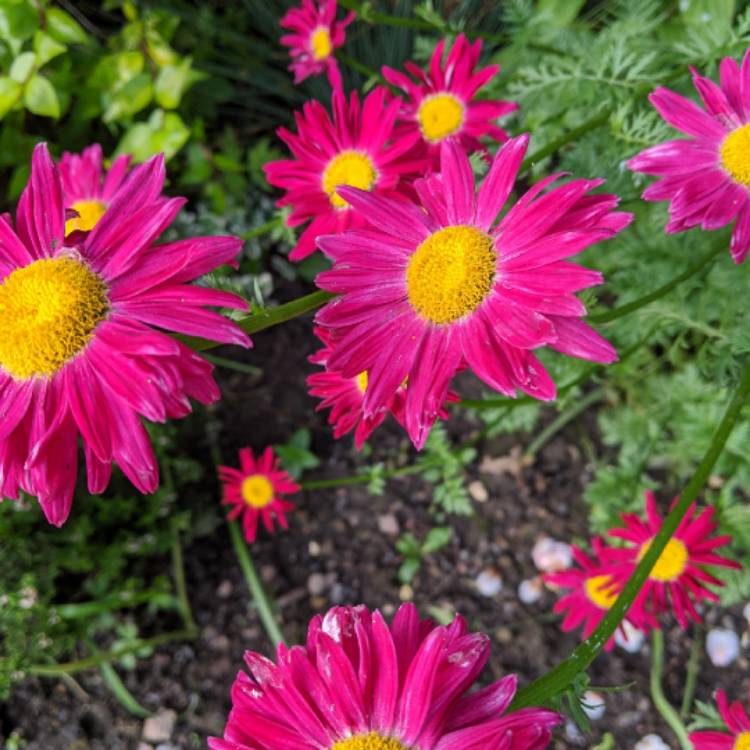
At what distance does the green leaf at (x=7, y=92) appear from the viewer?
1583 mm

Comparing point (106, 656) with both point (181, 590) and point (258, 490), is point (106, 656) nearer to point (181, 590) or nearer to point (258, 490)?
point (181, 590)

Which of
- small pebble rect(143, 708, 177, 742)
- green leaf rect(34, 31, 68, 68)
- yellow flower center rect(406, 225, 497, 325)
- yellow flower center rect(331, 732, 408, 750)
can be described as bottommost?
small pebble rect(143, 708, 177, 742)

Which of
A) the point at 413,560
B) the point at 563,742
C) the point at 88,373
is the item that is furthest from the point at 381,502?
the point at 88,373

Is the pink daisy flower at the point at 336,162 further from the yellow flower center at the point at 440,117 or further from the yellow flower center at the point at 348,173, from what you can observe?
the yellow flower center at the point at 440,117

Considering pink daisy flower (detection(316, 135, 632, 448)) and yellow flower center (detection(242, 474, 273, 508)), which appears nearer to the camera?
pink daisy flower (detection(316, 135, 632, 448))

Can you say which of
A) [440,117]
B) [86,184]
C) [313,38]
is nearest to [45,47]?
[86,184]

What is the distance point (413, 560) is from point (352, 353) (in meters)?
1.03

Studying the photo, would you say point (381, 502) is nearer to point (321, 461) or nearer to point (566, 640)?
point (321, 461)

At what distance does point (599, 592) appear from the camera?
1503mm

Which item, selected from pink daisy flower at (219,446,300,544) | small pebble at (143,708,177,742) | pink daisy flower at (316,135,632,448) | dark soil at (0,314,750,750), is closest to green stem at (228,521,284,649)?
dark soil at (0,314,750,750)

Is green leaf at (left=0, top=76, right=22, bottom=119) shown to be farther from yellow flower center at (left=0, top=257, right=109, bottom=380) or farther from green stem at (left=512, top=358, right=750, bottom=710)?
green stem at (left=512, top=358, right=750, bottom=710)

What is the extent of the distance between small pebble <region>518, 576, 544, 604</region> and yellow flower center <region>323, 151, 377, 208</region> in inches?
38.9

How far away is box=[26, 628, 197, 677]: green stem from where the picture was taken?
1.69m

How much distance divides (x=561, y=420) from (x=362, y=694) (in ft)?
3.79
